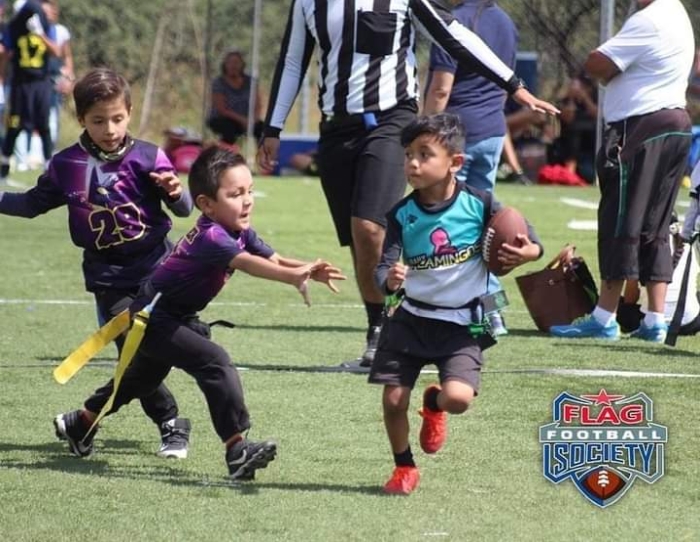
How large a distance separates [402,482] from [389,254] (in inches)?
31.0

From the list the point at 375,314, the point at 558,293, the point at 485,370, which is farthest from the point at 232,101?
the point at 485,370

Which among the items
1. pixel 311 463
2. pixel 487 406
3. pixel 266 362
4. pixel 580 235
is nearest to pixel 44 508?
pixel 311 463

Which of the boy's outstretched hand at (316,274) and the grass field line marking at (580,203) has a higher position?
the boy's outstretched hand at (316,274)

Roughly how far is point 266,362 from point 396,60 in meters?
1.65

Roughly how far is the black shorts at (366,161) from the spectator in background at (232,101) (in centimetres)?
1657

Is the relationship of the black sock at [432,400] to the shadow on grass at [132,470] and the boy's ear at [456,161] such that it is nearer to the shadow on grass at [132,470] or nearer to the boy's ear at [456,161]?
the shadow on grass at [132,470]

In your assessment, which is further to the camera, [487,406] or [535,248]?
[487,406]

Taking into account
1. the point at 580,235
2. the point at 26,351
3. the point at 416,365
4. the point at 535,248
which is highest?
the point at 535,248

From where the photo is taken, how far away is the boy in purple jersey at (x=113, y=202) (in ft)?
21.6

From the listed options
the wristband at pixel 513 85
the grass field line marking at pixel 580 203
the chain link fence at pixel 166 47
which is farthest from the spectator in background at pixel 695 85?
the wristband at pixel 513 85

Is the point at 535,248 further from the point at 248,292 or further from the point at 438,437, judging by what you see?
the point at 248,292

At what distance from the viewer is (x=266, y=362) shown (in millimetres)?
8844

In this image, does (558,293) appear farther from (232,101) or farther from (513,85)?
(232,101)

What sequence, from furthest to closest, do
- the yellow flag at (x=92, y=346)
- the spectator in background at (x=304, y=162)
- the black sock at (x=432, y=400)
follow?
1. the spectator in background at (x=304, y=162)
2. the yellow flag at (x=92, y=346)
3. the black sock at (x=432, y=400)
